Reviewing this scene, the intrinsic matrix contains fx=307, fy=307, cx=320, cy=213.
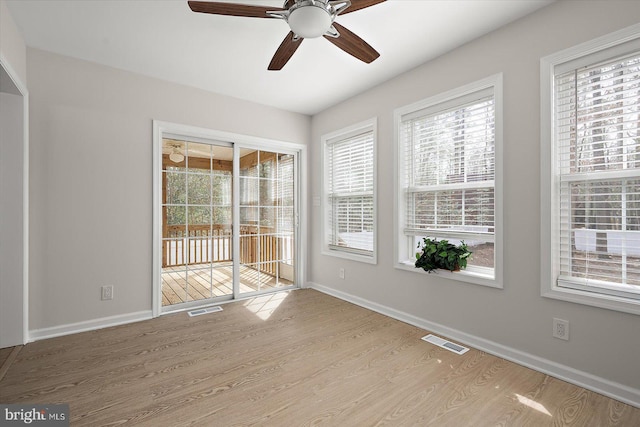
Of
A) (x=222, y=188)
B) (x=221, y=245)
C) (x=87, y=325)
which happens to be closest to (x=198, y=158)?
(x=222, y=188)

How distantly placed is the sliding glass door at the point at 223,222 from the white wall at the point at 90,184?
268 mm

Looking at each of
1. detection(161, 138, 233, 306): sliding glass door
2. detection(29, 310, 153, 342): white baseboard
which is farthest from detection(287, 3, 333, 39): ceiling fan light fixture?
detection(29, 310, 153, 342): white baseboard

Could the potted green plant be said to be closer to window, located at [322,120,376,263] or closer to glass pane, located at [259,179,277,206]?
window, located at [322,120,376,263]

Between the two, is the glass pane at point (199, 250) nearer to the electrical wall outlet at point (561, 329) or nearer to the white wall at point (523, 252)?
the white wall at point (523, 252)

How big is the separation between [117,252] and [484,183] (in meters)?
3.49

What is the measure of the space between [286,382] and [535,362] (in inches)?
69.4

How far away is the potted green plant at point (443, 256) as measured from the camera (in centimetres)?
266

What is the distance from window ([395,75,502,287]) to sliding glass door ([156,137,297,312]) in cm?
181

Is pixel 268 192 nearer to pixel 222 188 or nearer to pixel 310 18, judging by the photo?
pixel 222 188

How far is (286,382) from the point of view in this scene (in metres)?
2.04

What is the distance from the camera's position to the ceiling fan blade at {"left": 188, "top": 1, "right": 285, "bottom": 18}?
1.75 metres

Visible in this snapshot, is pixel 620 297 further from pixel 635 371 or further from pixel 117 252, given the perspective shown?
pixel 117 252

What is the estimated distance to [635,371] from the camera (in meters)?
1.79

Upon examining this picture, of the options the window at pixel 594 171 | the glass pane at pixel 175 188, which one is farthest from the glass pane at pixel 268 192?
the window at pixel 594 171
